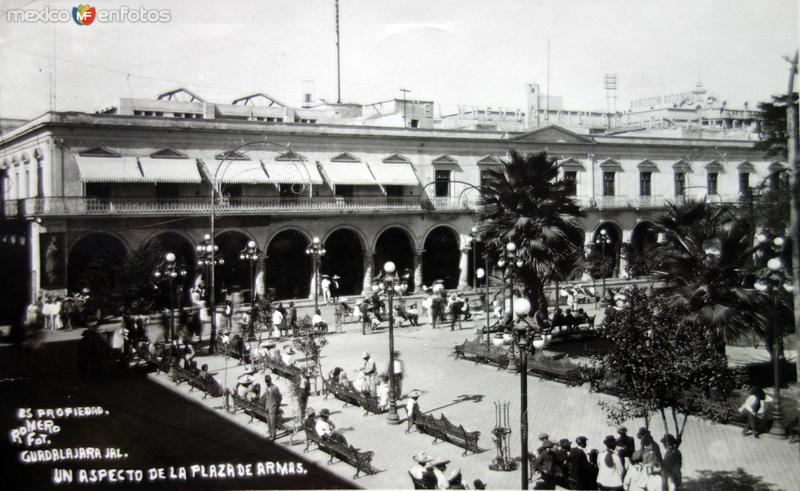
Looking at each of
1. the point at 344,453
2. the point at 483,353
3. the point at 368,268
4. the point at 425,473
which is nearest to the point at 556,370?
the point at 483,353

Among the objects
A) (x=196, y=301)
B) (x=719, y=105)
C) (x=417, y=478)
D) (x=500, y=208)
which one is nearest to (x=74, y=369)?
(x=196, y=301)

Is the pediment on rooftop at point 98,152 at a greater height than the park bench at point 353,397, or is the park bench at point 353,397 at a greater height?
the pediment on rooftop at point 98,152

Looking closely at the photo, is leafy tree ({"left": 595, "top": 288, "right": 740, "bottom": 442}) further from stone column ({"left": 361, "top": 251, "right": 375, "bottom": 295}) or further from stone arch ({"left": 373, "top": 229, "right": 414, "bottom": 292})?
stone arch ({"left": 373, "top": 229, "right": 414, "bottom": 292})

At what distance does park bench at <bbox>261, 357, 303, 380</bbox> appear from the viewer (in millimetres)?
16922

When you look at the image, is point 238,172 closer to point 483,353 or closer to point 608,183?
point 483,353

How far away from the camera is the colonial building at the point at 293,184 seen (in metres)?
25.5

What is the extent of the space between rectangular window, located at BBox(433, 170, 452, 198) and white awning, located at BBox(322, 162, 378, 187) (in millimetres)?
3982

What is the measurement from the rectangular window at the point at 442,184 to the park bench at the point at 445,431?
877 inches

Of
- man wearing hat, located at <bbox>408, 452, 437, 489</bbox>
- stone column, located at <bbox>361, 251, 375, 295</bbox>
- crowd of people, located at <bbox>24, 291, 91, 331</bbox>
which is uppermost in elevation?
stone column, located at <bbox>361, 251, 375, 295</bbox>

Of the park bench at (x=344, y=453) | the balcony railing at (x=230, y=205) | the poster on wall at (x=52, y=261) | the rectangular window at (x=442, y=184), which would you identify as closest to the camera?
the park bench at (x=344, y=453)

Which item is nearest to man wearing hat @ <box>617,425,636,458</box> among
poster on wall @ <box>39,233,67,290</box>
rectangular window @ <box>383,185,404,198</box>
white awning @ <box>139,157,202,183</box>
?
poster on wall @ <box>39,233,67,290</box>

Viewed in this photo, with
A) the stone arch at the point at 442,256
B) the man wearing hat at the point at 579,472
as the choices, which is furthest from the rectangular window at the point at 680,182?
the man wearing hat at the point at 579,472

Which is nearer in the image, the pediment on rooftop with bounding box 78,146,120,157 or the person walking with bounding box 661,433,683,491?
the person walking with bounding box 661,433,683,491

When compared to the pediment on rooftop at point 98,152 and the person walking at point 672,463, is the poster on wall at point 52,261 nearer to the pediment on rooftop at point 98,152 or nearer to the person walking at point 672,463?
the pediment on rooftop at point 98,152
